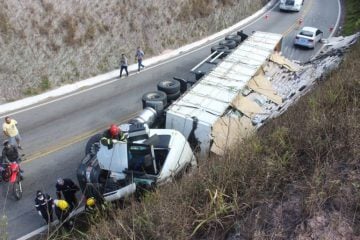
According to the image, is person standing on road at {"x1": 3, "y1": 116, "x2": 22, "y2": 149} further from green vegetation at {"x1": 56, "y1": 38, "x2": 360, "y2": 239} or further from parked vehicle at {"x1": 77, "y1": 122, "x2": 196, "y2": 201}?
green vegetation at {"x1": 56, "y1": 38, "x2": 360, "y2": 239}

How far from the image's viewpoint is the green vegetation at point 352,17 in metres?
30.3

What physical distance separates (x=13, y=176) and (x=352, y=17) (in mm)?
33986

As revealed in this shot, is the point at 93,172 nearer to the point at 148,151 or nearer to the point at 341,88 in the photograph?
the point at 148,151

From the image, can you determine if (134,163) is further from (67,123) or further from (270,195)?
(67,123)

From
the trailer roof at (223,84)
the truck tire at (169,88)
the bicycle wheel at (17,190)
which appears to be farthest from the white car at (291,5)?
the bicycle wheel at (17,190)

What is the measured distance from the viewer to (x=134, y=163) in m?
10.3

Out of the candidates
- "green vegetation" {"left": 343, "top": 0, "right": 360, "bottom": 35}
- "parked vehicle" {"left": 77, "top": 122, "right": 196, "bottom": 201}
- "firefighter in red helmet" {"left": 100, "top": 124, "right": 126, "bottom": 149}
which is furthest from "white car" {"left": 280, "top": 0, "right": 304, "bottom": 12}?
"firefighter in red helmet" {"left": 100, "top": 124, "right": 126, "bottom": 149}

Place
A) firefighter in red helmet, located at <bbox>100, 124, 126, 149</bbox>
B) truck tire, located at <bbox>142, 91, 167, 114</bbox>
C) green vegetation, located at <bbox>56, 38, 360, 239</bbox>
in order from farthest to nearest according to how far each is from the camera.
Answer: truck tire, located at <bbox>142, 91, 167, 114</bbox>, firefighter in red helmet, located at <bbox>100, 124, 126, 149</bbox>, green vegetation, located at <bbox>56, 38, 360, 239</bbox>

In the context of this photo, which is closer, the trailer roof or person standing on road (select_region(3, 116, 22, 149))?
the trailer roof

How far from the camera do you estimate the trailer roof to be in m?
12.3

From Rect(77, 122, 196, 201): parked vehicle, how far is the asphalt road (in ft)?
7.13

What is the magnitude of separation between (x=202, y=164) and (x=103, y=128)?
31.8 ft

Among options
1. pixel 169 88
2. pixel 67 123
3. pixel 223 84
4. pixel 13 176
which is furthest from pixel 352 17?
pixel 13 176

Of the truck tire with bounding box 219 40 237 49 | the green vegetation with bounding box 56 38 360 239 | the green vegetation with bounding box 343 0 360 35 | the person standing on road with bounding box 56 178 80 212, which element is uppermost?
the green vegetation with bounding box 56 38 360 239
